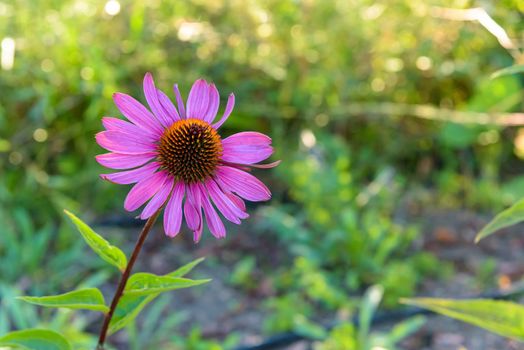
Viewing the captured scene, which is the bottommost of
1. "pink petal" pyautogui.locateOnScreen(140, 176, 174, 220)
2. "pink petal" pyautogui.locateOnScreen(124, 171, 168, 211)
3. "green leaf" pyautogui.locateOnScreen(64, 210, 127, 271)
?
"green leaf" pyautogui.locateOnScreen(64, 210, 127, 271)

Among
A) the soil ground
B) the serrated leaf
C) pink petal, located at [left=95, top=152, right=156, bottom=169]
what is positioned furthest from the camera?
the soil ground

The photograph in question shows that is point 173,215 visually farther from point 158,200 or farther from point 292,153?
point 292,153

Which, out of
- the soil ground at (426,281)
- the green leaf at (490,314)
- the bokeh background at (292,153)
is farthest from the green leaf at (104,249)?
the soil ground at (426,281)

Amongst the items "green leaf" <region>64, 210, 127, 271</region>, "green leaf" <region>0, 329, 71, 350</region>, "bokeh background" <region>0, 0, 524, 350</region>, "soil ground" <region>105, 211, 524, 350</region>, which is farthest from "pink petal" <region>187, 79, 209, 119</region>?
"soil ground" <region>105, 211, 524, 350</region>

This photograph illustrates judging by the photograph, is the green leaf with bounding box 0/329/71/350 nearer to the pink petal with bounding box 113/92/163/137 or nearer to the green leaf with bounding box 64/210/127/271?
the green leaf with bounding box 64/210/127/271

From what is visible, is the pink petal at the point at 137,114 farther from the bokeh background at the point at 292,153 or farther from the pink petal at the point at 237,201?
the bokeh background at the point at 292,153

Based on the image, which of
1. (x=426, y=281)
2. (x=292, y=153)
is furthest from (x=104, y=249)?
(x=292, y=153)

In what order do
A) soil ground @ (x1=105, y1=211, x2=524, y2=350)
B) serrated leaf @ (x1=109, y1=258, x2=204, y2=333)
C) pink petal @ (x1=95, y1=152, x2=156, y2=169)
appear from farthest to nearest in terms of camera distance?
soil ground @ (x1=105, y1=211, x2=524, y2=350), serrated leaf @ (x1=109, y1=258, x2=204, y2=333), pink petal @ (x1=95, y1=152, x2=156, y2=169)
